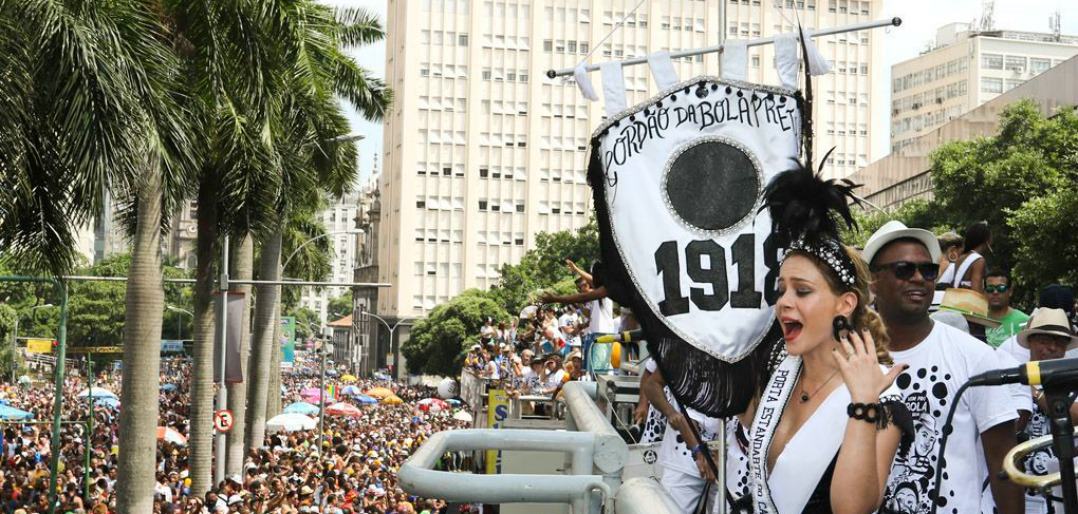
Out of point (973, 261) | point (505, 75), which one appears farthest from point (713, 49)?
point (505, 75)

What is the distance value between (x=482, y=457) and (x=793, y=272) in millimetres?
10456

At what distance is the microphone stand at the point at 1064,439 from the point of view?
104 inches

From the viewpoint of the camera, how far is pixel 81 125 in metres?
14.6

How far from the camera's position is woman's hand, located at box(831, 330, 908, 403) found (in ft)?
11.0

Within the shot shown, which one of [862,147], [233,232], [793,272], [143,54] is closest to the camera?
[793,272]

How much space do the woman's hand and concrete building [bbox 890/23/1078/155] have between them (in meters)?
127

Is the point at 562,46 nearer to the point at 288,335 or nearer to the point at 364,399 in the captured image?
the point at 364,399

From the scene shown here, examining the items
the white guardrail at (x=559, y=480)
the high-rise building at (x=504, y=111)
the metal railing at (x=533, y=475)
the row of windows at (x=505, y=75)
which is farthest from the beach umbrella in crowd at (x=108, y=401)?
the row of windows at (x=505, y=75)

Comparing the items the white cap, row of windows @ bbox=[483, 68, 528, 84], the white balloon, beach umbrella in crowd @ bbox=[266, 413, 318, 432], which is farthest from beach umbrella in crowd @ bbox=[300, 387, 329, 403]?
the white cap

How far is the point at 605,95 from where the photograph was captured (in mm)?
5148

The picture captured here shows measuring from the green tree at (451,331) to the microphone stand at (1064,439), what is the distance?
81943 millimetres

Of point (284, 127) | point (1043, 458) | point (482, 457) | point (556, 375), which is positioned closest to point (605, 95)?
point (1043, 458)

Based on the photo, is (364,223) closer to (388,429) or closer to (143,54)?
(388,429)

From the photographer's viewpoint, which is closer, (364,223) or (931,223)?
(931,223)
